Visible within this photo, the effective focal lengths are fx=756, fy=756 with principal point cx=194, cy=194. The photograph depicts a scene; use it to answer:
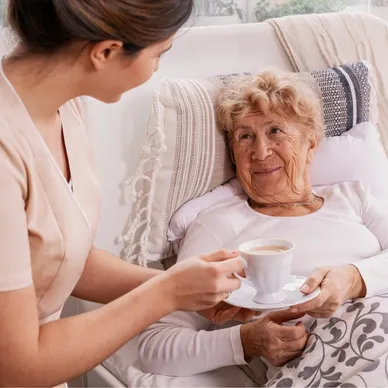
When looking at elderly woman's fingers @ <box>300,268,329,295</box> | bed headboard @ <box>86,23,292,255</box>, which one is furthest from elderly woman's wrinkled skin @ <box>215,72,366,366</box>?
elderly woman's fingers @ <box>300,268,329,295</box>

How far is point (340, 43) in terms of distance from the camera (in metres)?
2.21

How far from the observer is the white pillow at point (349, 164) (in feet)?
6.48

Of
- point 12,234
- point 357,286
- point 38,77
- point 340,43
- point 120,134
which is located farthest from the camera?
point 340,43

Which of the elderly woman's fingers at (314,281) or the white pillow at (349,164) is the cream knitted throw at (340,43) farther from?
the elderly woman's fingers at (314,281)

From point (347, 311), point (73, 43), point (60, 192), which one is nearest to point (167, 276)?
point (60, 192)

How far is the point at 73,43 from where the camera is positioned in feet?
3.80

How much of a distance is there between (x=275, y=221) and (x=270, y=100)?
0.99 ft

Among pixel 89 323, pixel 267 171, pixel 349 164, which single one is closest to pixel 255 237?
pixel 267 171

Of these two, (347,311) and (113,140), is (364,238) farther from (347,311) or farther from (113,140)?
(113,140)

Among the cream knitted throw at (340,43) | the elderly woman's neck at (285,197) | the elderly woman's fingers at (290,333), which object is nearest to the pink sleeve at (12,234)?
the elderly woman's fingers at (290,333)

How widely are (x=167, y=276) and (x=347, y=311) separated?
1.69ft

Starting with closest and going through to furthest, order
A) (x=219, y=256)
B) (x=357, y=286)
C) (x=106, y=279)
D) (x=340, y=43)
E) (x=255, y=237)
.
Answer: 1. (x=219, y=256)
2. (x=106, y=279)
3. (x=357, y=286)
4. (x=255, y=237)
5. (x=340, y=43)

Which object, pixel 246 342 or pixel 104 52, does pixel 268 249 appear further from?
pixel 104 52

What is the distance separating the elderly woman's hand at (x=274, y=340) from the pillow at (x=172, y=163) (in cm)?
42
